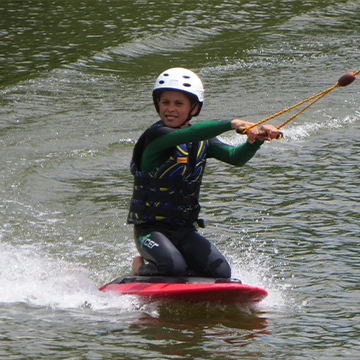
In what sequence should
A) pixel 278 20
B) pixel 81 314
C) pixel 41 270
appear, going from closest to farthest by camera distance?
pixel 81 314 → pixel 41 270 → pixel 278 20

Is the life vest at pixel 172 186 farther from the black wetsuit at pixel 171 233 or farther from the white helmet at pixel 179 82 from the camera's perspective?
the white helmet at pixel 179 82

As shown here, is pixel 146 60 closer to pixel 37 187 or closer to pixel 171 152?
pixel 37 187

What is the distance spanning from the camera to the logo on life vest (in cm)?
579

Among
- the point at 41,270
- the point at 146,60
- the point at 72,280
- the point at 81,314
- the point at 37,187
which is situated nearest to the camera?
the point at 81,314

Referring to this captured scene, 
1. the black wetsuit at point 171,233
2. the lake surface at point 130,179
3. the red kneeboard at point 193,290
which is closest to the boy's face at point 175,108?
the black wetsuit at point 171,233

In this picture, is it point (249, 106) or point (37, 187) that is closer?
point (37, 187)

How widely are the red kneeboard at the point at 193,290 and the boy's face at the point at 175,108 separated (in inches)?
41.0

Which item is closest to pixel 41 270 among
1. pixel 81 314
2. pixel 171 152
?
pixel 81 314

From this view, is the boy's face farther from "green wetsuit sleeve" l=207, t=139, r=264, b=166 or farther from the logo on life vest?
the logo on life vest

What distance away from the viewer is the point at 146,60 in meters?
14.9

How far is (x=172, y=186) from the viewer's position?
5805mm

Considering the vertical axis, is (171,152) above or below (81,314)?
above

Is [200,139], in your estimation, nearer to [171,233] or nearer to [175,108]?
[175,108]

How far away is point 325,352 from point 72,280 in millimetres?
1975
